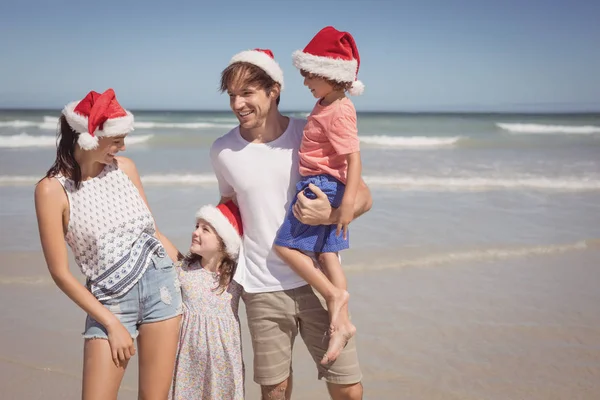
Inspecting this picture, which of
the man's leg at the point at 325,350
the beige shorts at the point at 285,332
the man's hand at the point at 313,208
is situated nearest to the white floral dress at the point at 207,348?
the beige shorts at the point at 285,332

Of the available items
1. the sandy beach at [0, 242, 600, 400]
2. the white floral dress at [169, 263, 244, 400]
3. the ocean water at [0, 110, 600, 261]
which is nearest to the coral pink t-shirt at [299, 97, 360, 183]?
the white floral dress at [169, 263, 244, 400]

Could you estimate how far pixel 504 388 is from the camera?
3947mm

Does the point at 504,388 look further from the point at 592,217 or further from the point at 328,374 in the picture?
the point at 592,217

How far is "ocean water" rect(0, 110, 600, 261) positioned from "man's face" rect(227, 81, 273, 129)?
3784mm

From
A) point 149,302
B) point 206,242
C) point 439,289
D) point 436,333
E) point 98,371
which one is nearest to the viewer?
point 98,371

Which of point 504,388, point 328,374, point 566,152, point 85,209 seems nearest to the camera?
point 85,209

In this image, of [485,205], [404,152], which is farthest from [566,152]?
[485,205]

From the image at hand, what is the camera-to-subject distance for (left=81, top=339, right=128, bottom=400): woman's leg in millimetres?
2436

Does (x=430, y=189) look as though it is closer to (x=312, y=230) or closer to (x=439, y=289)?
(x=439, y=289)

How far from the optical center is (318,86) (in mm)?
2785

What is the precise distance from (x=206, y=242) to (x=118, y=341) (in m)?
0.65

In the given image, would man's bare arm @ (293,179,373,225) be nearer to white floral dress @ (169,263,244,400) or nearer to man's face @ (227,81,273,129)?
man's face @ (227,81,273,129)

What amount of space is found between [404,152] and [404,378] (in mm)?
14111

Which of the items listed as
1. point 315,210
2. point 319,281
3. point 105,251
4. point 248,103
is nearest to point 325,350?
point 319,281
